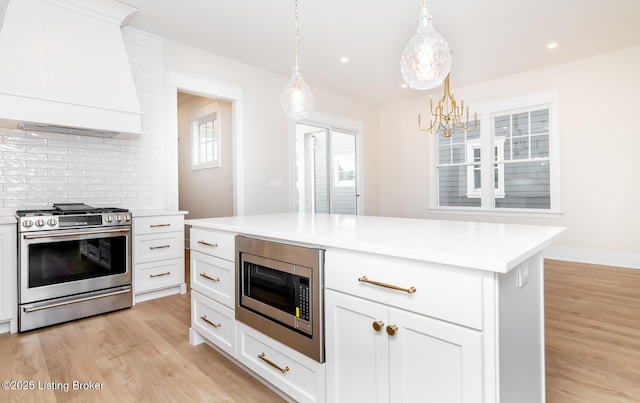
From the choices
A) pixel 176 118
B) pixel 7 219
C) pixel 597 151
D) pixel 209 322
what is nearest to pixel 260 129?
pixel 176 118

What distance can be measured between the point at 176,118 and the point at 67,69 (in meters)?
1.10

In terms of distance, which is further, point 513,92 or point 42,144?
point 513,92

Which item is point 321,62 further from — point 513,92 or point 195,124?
point 513,92

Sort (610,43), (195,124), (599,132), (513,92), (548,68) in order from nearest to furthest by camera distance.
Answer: (610,43) → (599,132) → (548,68) → (513,92) → (195,124)

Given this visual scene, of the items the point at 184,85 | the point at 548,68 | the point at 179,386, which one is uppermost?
the point at 548,68

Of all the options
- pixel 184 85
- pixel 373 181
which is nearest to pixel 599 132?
Result: pixel 373 181

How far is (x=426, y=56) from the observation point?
5.82 feet

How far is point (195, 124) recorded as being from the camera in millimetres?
5762

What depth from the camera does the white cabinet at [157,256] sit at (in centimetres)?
310

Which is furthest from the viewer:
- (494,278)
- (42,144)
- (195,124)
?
(195,124)

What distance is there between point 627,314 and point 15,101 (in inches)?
196

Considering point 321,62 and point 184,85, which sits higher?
point 321,62

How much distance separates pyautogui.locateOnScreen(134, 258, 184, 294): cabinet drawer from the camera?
3.11 m

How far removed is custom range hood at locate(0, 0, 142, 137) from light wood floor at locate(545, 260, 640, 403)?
3651 millimetres
